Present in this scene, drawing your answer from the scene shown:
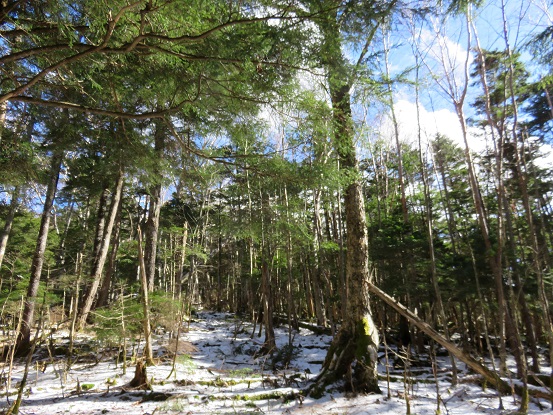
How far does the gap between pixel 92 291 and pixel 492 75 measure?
13758 millimetres

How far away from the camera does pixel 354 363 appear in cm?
547

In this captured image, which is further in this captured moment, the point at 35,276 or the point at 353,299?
the point at 35,276

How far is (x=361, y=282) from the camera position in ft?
18.7

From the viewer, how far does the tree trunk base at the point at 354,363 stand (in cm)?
527

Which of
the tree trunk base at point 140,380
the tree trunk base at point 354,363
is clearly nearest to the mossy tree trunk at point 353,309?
the tree trunk base at point 354,363

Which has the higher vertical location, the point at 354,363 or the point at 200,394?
the point at 354,363

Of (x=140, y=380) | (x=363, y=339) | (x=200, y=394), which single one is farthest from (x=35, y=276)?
(x=363, y=339)

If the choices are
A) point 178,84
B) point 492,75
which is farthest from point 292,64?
point 492,75

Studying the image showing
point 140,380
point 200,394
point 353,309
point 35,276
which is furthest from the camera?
point 35,276

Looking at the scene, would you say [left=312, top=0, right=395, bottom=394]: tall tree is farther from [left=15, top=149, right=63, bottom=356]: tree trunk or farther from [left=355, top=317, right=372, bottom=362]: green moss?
[left=15, top=149, right=63, bottom=356]: tree trunk

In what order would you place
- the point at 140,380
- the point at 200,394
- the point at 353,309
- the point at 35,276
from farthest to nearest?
the point at 35,276, the point at 353,309, the point at 140,380, the point at 200,394

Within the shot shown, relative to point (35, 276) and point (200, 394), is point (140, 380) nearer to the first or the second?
point (200, 394)

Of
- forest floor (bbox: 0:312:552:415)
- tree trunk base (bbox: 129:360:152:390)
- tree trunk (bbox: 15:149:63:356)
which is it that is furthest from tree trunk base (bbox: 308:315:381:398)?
tree trunk (bbox: 15:149:63:356)

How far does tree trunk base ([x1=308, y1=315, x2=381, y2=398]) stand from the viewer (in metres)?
5.27
